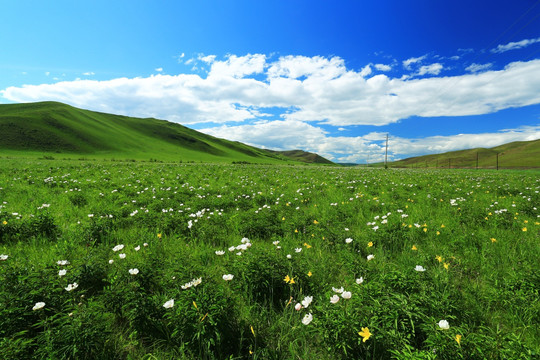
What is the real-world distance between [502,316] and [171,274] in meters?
4.14

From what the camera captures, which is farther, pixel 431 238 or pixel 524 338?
pixel 431 238

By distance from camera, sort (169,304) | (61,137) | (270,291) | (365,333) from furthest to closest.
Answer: (61,137) < (270,291) < (169,304) < (365,333)

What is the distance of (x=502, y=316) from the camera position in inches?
106

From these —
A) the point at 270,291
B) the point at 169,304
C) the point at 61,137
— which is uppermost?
the point at 61,137

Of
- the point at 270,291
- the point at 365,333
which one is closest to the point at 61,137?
the point at 270,291

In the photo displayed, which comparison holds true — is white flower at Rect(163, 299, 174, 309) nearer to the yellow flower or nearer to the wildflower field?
the wildflower field

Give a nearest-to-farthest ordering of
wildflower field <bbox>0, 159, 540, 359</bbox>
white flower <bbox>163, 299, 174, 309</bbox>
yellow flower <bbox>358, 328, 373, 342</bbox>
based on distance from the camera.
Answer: yellow flower <bbox>358, 328, 373, 342</bbox> → wildflower field <bbox>0, 159, 540, 359</bbox> → white flower <bbox>163, 299, 174, 309</bbox>

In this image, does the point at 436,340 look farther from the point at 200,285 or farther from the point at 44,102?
the point at 44,102

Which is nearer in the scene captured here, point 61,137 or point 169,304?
point 169,304

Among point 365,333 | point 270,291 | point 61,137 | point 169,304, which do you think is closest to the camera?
point 365,333

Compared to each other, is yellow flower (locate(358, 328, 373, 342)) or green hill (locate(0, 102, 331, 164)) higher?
green hill (locate(0, 102, 331, 164))

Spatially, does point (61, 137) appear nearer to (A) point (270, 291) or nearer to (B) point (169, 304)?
(B) point (169, 304)

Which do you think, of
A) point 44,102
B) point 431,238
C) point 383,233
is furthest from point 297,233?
point 44,102


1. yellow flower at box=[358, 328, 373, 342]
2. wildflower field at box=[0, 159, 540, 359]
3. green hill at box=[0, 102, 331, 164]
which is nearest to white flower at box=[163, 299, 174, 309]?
wildflower field at box=[0, 159, 540, 359]
